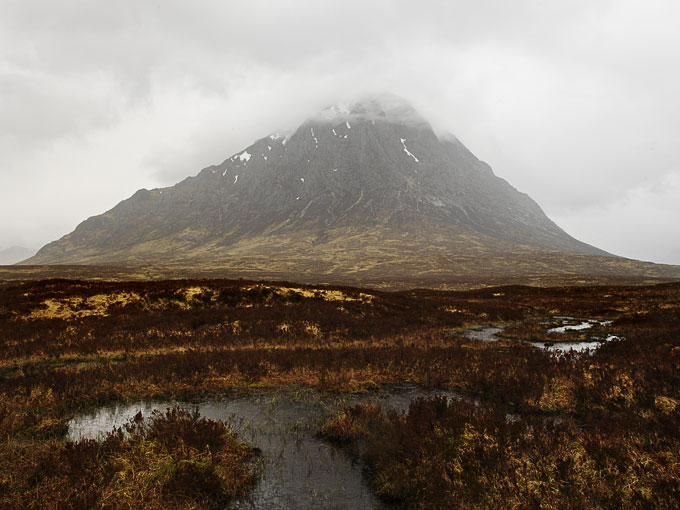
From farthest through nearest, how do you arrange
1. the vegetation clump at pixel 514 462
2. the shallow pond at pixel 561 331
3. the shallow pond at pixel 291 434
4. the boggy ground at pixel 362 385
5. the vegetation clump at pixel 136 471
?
the shallow pond at pixel 561 331
the shallow pond at pixel 291 434
the boggy ground at pixel 362 385
the vegetation clump at pixel 136 471
the vegetation clump at pixel 514 462

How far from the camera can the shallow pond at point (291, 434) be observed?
616cm

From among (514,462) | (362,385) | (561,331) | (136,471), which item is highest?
(514,462)

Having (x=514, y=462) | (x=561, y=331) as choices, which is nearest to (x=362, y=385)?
(x=514, y=462)

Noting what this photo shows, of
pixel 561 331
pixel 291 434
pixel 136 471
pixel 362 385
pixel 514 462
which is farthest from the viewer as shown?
pixel 561 331

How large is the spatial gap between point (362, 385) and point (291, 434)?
425 centimetres

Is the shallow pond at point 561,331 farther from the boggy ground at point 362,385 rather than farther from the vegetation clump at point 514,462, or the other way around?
the vegetation clump at point 514,462

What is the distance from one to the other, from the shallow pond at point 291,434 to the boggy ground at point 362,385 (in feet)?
1.45

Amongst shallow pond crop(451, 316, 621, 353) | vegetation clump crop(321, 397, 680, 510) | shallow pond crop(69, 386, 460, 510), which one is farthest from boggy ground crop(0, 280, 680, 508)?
shallow pond crop(451, 316, 621, 353)

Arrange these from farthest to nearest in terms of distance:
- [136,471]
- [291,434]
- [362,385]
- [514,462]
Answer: [362,385] < [291,434] < [136,471] < [514,462]

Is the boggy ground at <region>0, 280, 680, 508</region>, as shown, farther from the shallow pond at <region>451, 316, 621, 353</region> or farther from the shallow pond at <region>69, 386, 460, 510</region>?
the shallow pond at <region>451, 316, 621, 353</region>

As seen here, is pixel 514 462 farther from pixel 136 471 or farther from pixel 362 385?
pixel 362 385

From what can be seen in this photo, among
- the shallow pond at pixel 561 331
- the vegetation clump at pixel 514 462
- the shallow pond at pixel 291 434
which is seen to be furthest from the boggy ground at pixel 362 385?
the shallow pond at pixel 561 331

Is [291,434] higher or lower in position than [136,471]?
lower

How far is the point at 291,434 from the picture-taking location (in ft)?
28.8
